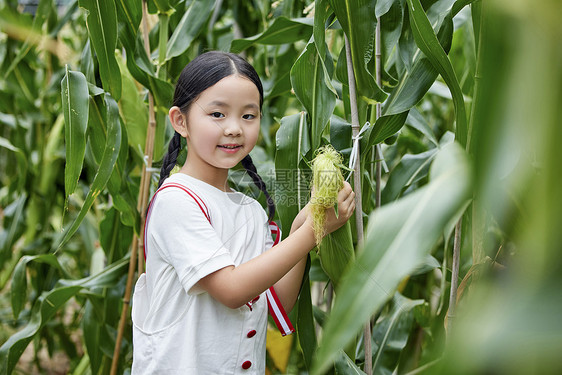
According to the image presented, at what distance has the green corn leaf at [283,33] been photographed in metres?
0.85

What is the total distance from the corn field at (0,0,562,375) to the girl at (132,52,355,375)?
0.22 feet

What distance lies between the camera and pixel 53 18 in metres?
1.34

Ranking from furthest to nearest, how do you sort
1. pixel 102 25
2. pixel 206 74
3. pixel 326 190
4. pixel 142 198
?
pixel 142 198
pixel 102 25
pixel 206 74
pixel 326 190

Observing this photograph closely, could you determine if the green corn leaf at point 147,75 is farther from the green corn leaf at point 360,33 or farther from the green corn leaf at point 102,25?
the green corn leaf at point 360,33

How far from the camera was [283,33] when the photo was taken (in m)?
0.87

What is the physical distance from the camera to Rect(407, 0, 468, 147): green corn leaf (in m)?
0.56

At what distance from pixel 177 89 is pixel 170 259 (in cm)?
22

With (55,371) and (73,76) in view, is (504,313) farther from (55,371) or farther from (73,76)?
(55,371)

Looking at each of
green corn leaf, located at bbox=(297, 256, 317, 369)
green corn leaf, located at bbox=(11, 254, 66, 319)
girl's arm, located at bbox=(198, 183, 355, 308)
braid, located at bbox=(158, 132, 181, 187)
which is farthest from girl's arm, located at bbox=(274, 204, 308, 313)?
green corn leaf, located at bbox=(11, 254, 66, 319)

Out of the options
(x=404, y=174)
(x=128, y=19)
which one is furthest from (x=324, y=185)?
(x=128, y=19)

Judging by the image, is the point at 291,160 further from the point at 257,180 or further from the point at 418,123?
the point at 418,123

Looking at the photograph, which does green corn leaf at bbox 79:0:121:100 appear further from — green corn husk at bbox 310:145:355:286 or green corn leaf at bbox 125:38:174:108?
green corn husk at bbox 310:145:355:286

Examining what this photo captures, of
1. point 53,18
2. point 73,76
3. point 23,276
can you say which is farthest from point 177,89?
point 53,18

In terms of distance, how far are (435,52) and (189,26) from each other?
0.51 metres
